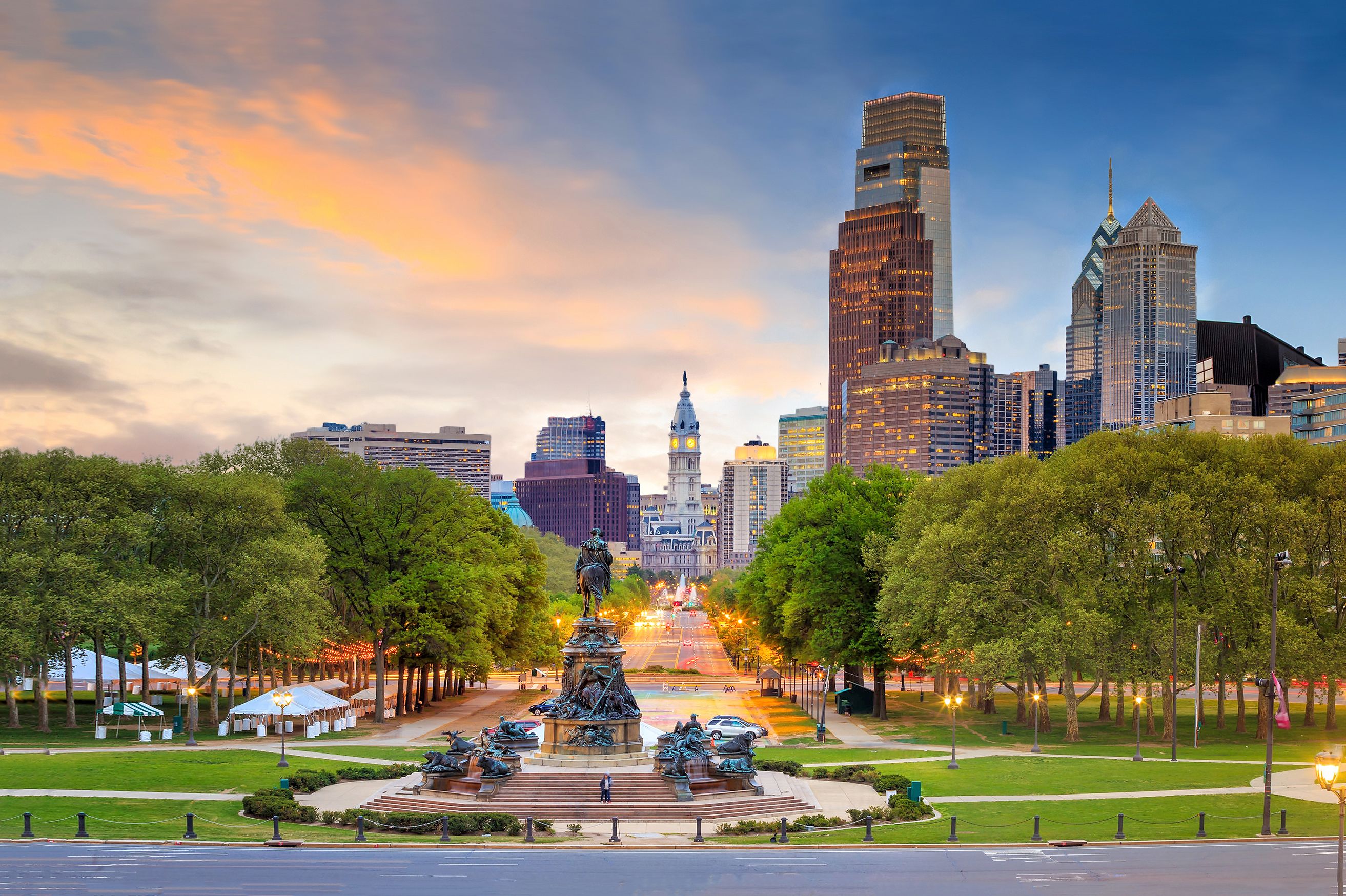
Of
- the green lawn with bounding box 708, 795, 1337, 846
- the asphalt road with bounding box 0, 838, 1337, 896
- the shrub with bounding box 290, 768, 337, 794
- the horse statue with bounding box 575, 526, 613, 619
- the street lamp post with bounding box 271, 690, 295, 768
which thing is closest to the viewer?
the asphalt road with bounding box 0, 838, 1337, 896

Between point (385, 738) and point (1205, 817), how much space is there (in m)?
42.2

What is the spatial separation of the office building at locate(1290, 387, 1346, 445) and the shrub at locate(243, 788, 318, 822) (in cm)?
15735

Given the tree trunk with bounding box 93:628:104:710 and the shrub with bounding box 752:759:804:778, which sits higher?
the tree trunk with bounding box 93:628:104:710

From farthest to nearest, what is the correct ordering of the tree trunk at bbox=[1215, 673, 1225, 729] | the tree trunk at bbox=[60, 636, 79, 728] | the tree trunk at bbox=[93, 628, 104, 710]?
the tree trunk at bbox=[1215, 673, 1225, 729] < the tree trunk at bbox=[93, 628, 104, 710] < the tree trunk at bbox=[60, 636, 79, 728]

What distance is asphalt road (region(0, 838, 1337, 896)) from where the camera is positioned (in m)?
30.9

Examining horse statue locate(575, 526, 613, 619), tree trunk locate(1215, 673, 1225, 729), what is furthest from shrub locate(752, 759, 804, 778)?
tree trunk locate(1215, 673, 1225, 729)

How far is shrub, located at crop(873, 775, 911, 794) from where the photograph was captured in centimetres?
4653

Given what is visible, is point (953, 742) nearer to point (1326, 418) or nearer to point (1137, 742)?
point (1137, 742)

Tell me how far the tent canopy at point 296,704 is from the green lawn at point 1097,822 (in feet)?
109

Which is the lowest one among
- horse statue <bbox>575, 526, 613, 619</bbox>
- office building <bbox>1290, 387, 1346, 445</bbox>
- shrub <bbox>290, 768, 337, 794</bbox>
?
shrub <bbox>290, 768, 337, 794</bbox>

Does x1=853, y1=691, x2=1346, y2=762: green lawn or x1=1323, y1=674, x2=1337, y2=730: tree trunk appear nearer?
x1=853, y1=691, x2=1346, y2=762: green lawn

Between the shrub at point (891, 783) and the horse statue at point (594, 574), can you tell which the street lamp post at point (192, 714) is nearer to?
the horse statue at point (594, 574)

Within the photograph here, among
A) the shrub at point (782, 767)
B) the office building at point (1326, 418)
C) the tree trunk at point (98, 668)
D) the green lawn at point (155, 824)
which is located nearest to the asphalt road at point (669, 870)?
the green lawn at point (155, 824)

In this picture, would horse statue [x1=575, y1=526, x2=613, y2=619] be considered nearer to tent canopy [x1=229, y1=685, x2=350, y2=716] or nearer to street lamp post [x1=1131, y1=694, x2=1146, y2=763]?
tent canopy [x1=229, y1=685, x2=350, y2=716]
